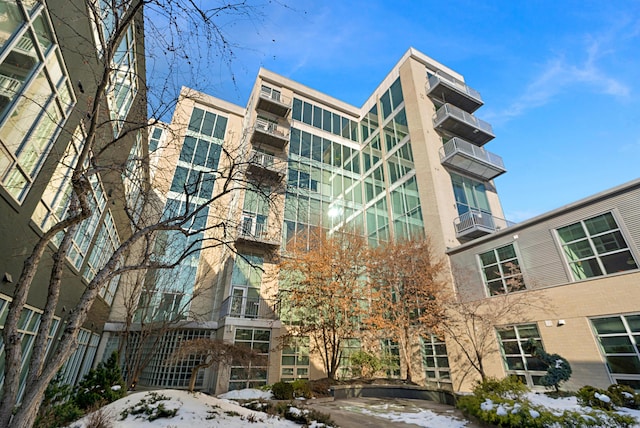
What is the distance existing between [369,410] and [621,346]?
8.47m

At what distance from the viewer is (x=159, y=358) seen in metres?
16.1

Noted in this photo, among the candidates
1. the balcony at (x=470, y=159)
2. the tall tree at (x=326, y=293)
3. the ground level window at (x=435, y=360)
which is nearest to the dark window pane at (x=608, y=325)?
the ground level window at (x=435, y=360)

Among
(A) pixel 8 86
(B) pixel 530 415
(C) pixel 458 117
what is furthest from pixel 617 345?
(A) pixel 8 86

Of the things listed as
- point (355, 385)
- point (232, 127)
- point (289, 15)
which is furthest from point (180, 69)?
point (232, 127)

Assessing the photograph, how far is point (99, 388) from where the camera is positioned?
7.48 meters

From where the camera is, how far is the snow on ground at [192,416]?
18.2 feet

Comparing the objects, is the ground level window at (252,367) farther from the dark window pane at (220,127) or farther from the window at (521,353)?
the dark window pane at (220,127)

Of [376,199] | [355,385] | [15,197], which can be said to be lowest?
[355,385]

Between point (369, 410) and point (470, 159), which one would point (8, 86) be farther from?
point (470, 159)

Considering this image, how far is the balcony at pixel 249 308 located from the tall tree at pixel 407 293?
542 centimetres

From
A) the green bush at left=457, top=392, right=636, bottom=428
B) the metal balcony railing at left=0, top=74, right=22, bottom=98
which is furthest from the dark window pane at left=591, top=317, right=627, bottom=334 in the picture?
the metal balcony railing at left=0, top=74, right=22, bottom=98

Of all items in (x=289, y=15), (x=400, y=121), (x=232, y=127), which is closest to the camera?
(x=289, y=15)

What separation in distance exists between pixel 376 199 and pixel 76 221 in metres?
19.4

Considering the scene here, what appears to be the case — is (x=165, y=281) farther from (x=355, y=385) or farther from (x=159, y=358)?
(x=355, y=385)
